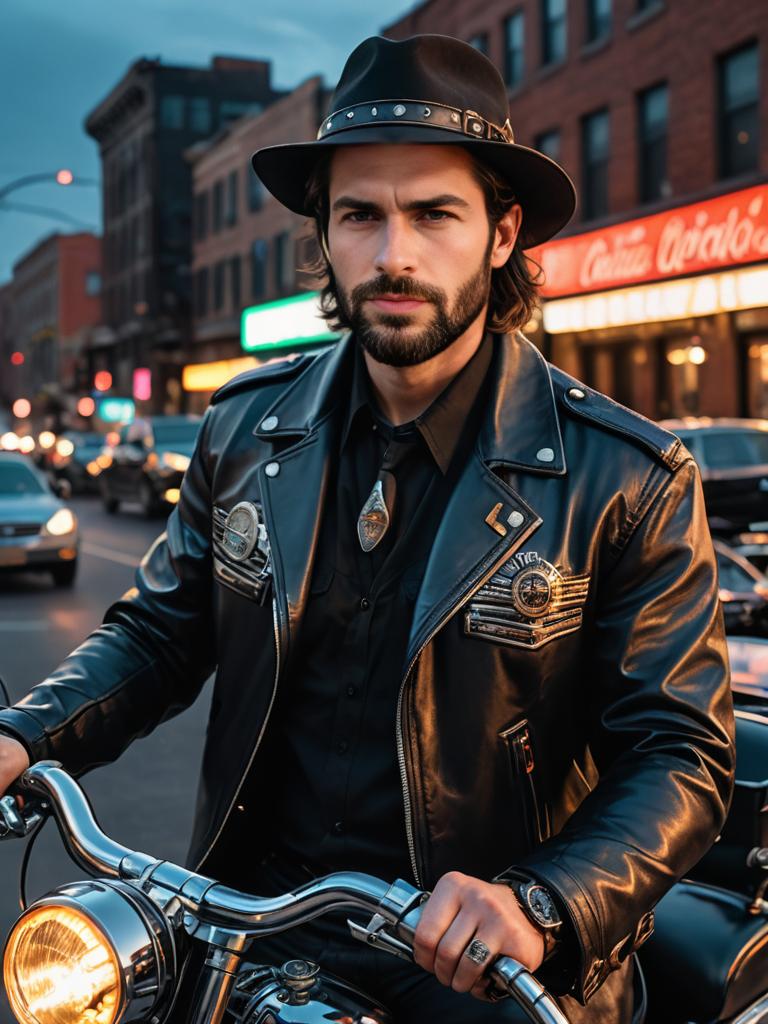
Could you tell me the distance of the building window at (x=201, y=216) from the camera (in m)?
52.5

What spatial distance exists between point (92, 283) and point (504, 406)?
89678mm

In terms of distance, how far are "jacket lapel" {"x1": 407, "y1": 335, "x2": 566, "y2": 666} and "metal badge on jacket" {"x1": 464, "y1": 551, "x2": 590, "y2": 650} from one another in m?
0.03

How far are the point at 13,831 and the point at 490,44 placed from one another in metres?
28.4

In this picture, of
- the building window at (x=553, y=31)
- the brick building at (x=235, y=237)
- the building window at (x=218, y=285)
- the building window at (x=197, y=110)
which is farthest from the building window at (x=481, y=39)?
the building window at (x=197, y=110)

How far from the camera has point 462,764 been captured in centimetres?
201

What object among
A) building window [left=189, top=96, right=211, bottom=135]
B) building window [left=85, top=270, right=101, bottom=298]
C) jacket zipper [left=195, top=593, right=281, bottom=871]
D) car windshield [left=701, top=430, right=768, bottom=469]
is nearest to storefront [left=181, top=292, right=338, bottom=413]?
car windshield [left=701, top=430, right=768, bottom=469]

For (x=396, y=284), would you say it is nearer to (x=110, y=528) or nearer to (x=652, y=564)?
(x=652, y=564)

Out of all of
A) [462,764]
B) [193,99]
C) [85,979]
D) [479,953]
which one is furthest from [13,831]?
[193,99]

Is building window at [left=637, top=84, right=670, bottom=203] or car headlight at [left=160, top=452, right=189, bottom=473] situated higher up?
building window at [left=637, top=84, right=670, bottom=203]

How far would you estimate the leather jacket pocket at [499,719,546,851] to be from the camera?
2012mm

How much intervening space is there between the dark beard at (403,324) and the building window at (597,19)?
24275 millimetres

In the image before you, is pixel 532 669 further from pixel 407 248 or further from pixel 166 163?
pixel 166 163

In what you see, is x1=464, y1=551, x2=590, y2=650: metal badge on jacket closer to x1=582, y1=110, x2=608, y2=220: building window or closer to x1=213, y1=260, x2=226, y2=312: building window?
x1=582, y1=110, x2=608, y2=220: building window

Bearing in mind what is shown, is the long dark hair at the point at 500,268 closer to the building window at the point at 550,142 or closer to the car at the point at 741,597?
the car at the point at 741,597
